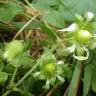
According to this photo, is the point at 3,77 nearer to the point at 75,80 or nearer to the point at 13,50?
the point at 13,50

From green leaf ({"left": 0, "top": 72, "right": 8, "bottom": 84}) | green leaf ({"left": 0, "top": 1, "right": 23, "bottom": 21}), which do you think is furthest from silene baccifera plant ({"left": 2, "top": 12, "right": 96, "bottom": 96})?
green leaf ({"left": 0, "top": 1, "right": 23, "bottom": 21})

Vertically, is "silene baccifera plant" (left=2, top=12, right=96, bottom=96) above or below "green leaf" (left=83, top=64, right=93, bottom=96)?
above

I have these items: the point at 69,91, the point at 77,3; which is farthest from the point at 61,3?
the point at 69,91

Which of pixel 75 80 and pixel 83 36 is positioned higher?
pixel 83 36

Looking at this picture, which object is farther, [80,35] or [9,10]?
[9,10]

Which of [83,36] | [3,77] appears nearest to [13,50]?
[3,77]

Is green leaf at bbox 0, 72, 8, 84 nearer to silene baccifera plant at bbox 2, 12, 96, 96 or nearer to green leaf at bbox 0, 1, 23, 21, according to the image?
silene baccifera plant at bbox 2, 12, 96, 96
